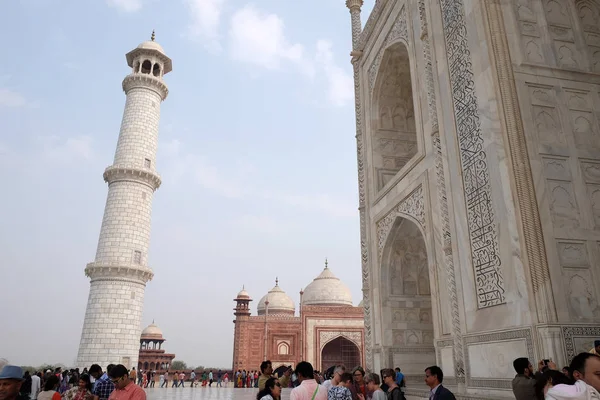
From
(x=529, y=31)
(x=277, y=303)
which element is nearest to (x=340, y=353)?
(x=277, y=303)

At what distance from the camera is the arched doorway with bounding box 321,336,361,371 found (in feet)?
82.5

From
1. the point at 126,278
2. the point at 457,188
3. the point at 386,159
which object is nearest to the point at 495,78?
the point at 457,188

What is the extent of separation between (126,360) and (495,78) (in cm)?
1571

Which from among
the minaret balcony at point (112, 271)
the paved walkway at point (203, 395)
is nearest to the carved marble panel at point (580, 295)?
the paved walkway at point (203, 395)

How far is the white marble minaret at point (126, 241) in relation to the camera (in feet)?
54.5

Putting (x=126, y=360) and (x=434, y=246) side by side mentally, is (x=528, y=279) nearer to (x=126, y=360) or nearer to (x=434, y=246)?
(x=434, y=246)

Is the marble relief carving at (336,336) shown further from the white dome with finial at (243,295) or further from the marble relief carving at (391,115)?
the marble relief carving at (391,115)

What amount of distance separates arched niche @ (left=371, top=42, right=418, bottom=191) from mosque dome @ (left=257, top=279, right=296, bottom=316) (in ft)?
68.5

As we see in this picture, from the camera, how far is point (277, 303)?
29.9 metres

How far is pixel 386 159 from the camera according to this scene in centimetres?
1063

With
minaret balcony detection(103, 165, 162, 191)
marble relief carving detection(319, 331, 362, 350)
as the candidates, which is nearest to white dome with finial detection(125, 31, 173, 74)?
minaret balcony detection(103, 165, 162, 191)

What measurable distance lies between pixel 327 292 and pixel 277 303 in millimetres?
3905

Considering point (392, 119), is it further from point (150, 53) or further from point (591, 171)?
point (150, 53)

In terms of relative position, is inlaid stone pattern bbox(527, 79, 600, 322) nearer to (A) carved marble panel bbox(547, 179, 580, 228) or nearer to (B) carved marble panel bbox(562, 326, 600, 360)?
(A) carved marble panel bbox(547, 179, 580, 228)
